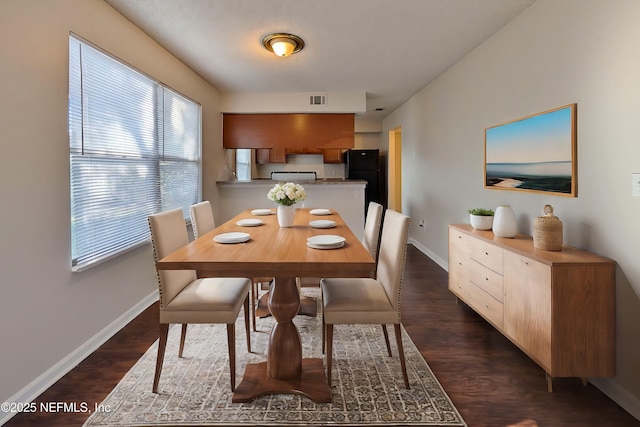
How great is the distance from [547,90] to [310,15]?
1.76 meters

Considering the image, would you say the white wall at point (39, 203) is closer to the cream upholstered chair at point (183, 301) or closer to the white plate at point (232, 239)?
the cream upholstered chair at point (183, 301)

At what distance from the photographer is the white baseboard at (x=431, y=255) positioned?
4.28m

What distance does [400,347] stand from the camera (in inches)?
73.2

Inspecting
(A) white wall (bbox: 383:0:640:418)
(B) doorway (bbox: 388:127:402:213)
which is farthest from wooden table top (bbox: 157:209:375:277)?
(B) doorway (bbox: 388:127:402:213)

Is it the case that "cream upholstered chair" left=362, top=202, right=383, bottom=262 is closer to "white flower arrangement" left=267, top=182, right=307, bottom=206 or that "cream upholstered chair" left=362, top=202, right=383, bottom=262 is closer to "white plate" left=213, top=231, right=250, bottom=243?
"white flower arrangement" left=267, top=182, right=307, bottom=206

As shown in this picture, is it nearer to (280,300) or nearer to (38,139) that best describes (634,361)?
(280,300)

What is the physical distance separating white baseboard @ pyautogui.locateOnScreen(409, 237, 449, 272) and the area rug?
214 centimetres

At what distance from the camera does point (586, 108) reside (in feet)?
6.53

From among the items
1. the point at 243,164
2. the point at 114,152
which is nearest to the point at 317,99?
the point at 243,164

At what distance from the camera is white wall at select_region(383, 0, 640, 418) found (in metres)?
1.71

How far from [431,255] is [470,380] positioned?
2.96 m

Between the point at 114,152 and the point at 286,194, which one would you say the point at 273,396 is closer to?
the point at 286,194

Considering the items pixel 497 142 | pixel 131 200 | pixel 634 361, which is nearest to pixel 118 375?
pixel 131 200

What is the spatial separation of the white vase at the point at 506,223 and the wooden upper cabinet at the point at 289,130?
3160 millimetres
